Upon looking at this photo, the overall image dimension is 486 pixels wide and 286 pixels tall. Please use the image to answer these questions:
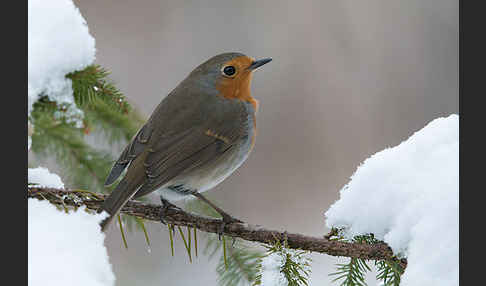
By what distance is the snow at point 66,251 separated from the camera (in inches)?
54.6

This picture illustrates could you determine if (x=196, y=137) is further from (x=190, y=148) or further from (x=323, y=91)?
(x=323, y=91)

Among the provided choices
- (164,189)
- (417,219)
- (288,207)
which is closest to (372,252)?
(417,219)

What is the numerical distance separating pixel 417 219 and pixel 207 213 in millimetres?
1412

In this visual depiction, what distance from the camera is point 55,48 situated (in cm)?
221

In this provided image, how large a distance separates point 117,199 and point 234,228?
46 centimetres

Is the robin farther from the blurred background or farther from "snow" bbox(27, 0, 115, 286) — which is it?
the blurred background

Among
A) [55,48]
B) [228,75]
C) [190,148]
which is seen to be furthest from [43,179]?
[228,75]

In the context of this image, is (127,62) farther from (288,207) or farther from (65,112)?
(65,112)

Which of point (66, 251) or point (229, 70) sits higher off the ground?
point (229, 70)

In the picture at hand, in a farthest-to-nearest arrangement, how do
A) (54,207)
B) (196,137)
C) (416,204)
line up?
(196,137) < (54,207) < (416,204)

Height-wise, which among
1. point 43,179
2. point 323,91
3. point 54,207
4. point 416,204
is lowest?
point 416,204

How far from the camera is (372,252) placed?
160cm

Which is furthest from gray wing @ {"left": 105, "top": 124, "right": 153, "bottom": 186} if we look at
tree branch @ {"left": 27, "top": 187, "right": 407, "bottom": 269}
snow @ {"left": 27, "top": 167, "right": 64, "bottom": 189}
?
snow @ {"left": 27, "top": 167, "right": 64, "bottom": 189}

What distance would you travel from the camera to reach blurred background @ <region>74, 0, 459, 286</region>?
5148 mm
